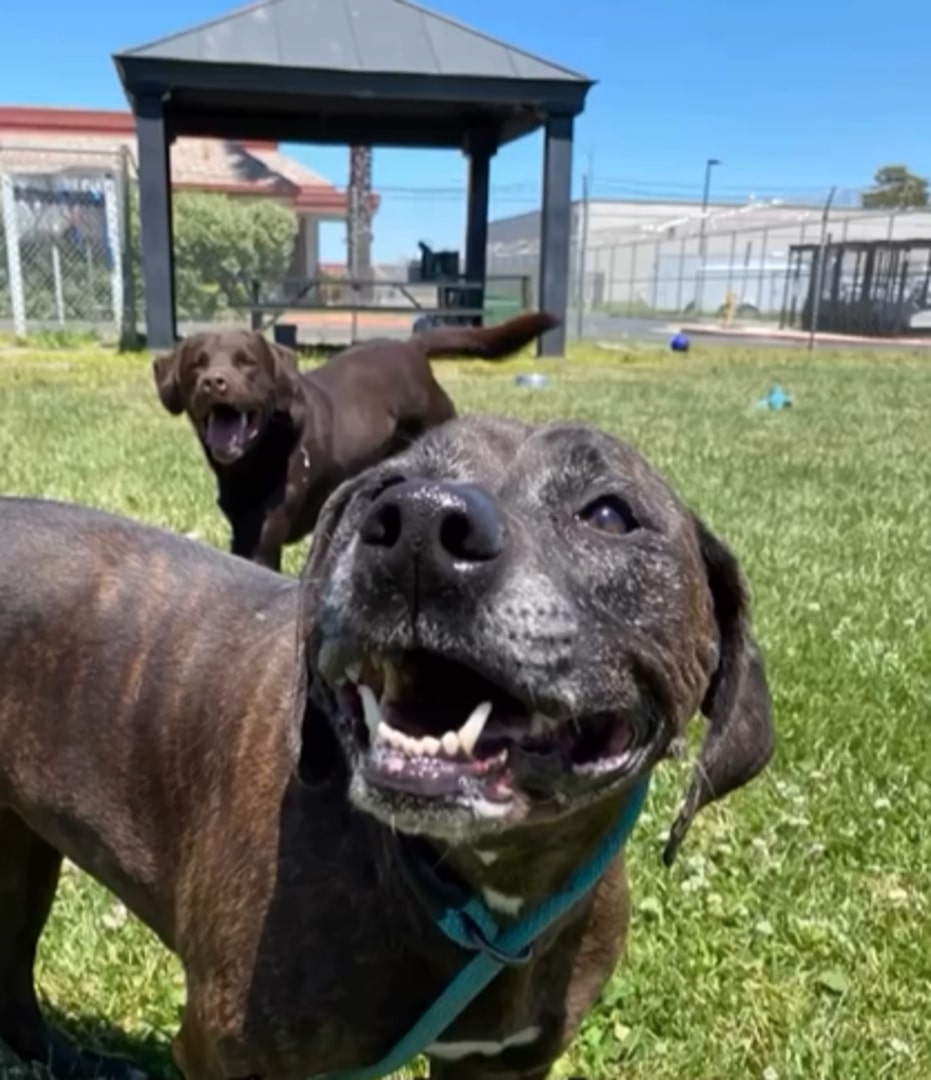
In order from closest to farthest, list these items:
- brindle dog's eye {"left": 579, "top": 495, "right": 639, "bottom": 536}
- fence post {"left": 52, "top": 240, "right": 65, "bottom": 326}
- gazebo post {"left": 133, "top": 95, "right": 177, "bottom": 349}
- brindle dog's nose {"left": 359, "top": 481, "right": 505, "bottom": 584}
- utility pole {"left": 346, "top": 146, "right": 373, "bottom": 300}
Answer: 1. brindle dog's nose {"left": 359, "top": 481, "right": 505, "bottom": 584}
2. brindle dog's eye {"left": 579, "top": 495, "right": 639, "bottom": 536}
3. gazebo post {"left": 133, "top": 95, "right": 177, "bottom": 349}
4. fence post {"left": 52, "top": 240, "right": 65, "bottom": 326}
5. utility pole {"left": 346, "top": 146, "right": 373, "bottom": 300}

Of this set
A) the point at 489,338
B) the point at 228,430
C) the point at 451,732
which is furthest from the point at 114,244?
the point at 451,732

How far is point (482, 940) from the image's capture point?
92.4 inches

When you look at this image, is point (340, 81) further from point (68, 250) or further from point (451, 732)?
point (451, 732)

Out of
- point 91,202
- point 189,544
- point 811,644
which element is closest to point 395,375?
point 811,644

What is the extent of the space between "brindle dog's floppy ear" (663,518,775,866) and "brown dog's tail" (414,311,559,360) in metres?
7.43

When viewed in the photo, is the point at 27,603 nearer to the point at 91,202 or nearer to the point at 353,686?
the point at 353,686

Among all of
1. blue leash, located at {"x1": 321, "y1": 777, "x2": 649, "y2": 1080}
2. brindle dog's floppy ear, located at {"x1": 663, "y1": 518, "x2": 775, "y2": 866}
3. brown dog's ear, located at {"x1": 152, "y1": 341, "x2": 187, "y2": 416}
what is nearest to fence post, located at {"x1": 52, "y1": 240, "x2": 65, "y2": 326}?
brown dog's ear, located at {"x1": 152, "y1": 341, "x2": 187, "y2": 416}

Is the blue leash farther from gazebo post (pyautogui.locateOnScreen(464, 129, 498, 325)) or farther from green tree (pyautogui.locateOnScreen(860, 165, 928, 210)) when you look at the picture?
green tree (pyautogui.locateOnScreen(860, 165, 928, 210))

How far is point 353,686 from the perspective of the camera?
7.19 feet

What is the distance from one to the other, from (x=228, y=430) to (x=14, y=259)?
619 inches

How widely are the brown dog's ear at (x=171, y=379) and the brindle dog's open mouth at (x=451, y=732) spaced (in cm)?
636

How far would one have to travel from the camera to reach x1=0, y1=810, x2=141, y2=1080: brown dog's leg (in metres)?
3.26

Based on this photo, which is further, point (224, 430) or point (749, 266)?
point (749, 266)

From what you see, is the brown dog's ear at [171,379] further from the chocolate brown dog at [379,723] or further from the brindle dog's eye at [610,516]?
the brindle dog's eye at [610,516]
